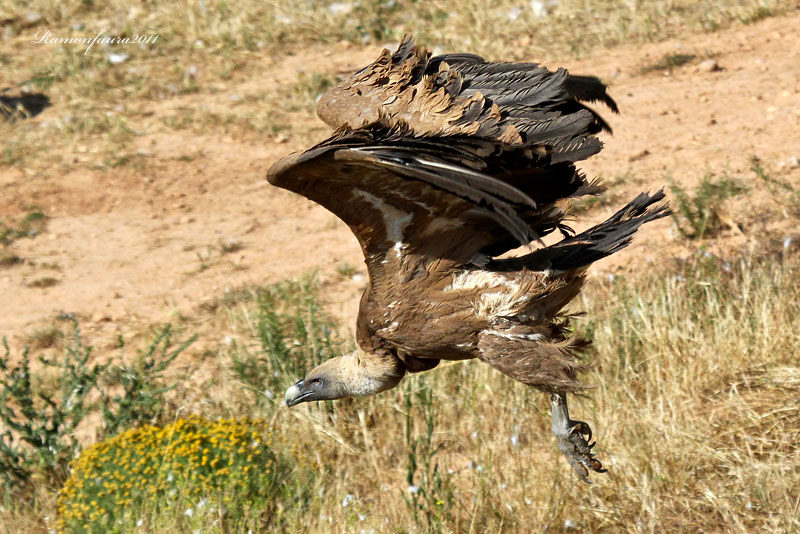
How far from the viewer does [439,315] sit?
14.6 feet

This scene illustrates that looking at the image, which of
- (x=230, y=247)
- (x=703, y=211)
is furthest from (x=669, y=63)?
(x=230, y=247)

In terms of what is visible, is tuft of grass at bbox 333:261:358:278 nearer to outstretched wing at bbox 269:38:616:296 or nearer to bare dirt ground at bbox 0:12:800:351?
bare dirt ground at bbox 0:12:800:351

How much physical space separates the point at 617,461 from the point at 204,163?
18.8 ft

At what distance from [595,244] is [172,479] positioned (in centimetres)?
257

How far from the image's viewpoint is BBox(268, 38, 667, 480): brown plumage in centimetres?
400

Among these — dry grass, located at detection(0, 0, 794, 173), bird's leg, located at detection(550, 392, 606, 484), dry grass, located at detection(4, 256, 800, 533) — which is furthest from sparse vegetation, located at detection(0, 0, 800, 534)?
dry grass, located at detection(0, 0, 794, 173)

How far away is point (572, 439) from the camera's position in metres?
4.46

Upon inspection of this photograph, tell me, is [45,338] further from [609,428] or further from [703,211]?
[703,211]

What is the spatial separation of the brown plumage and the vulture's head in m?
0.01

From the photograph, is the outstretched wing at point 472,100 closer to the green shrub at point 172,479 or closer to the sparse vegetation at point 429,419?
the sparse vegetation at point 429,419

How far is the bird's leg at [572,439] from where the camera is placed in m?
4.46

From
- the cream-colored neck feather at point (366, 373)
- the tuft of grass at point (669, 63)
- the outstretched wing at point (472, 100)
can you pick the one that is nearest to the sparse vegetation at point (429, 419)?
the cream-colored neck feather at point (366, 373)

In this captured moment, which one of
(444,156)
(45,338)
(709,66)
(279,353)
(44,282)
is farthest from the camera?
(709,66)

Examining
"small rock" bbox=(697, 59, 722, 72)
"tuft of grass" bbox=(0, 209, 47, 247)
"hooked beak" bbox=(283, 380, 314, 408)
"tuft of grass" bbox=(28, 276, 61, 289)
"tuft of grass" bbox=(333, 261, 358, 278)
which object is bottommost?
"tuft of grass" bbox=(28, 276, 61, 289)
